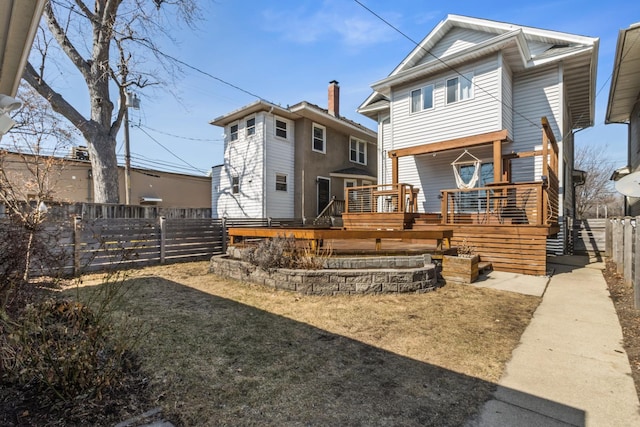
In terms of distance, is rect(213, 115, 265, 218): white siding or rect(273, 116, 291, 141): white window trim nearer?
rect(213, 115, 265, 218): white siding

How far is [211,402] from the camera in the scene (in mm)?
2328

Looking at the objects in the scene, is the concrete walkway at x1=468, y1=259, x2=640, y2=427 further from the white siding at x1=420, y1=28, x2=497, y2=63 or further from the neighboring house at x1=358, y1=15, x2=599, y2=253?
the white siding at x1=420, y1=28, x2=497, y2=63

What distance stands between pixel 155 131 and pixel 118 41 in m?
7.67

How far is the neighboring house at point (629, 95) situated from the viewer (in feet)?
28.8

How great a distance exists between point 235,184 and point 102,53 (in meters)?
7.39

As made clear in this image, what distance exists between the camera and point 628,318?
4238 mm

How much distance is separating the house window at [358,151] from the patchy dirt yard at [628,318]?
1353 centimetres

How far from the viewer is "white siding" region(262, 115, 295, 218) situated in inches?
573

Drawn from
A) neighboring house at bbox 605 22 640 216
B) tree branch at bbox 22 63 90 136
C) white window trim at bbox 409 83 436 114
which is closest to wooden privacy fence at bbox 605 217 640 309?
neighboring house at bbox 605 22 640 216

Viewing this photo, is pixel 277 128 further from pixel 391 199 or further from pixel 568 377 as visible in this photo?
pixel 568 377

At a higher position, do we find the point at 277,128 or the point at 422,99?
the point at 422,99

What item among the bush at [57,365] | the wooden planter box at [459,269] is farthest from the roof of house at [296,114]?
the bush at [57,365]

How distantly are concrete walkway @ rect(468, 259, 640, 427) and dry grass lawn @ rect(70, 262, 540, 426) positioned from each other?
0.17 m

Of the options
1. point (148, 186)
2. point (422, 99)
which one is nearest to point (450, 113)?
point (422, 99)
